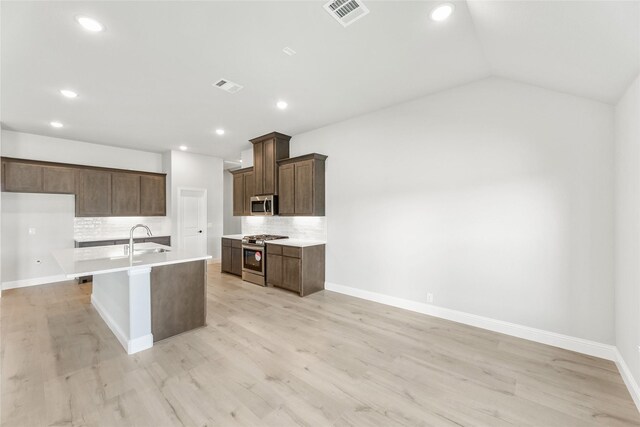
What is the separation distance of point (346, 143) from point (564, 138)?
2.87m

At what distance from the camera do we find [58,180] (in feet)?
17.7

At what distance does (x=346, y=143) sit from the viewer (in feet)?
15.5

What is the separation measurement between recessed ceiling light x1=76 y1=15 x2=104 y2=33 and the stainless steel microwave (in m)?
3.48

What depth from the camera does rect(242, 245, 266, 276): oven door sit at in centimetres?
524

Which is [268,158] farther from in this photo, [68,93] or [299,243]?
[68,93]

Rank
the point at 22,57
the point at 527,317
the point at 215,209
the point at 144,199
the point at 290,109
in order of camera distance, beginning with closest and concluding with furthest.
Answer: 1. the point at 22,57
2. the point at 527,317
3. the point at 290,109
4. the point at 144,199
5. the point at 215,209

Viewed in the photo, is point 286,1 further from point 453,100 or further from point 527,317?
point 527,317

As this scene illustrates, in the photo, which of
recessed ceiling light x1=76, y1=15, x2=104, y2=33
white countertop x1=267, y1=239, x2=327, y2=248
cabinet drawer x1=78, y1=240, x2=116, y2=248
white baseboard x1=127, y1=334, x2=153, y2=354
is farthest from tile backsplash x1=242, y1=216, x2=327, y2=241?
recessed ceiling light x1=76, y1=15, x2=104, y2=33

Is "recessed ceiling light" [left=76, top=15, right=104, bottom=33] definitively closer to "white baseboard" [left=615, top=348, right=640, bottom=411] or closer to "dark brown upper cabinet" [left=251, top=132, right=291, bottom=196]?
"dark brown upper cabinet" [left=251, top=132, right=291, bottom=196]

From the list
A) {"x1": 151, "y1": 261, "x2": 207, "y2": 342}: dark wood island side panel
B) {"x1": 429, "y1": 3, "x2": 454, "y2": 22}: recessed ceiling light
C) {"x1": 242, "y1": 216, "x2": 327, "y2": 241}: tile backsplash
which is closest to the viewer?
{"x1": 429, "y1": 3, "x2": 454, "y2": 22}: recessed ceiling light

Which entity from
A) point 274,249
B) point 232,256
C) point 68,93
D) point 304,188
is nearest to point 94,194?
point 68,93

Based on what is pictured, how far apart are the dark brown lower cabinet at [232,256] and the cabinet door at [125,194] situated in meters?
2.27

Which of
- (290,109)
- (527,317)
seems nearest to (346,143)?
(290,109)

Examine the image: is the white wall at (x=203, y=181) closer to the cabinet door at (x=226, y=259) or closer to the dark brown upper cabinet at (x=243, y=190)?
the dark brown upper cabinet at (x=243, y=190)
